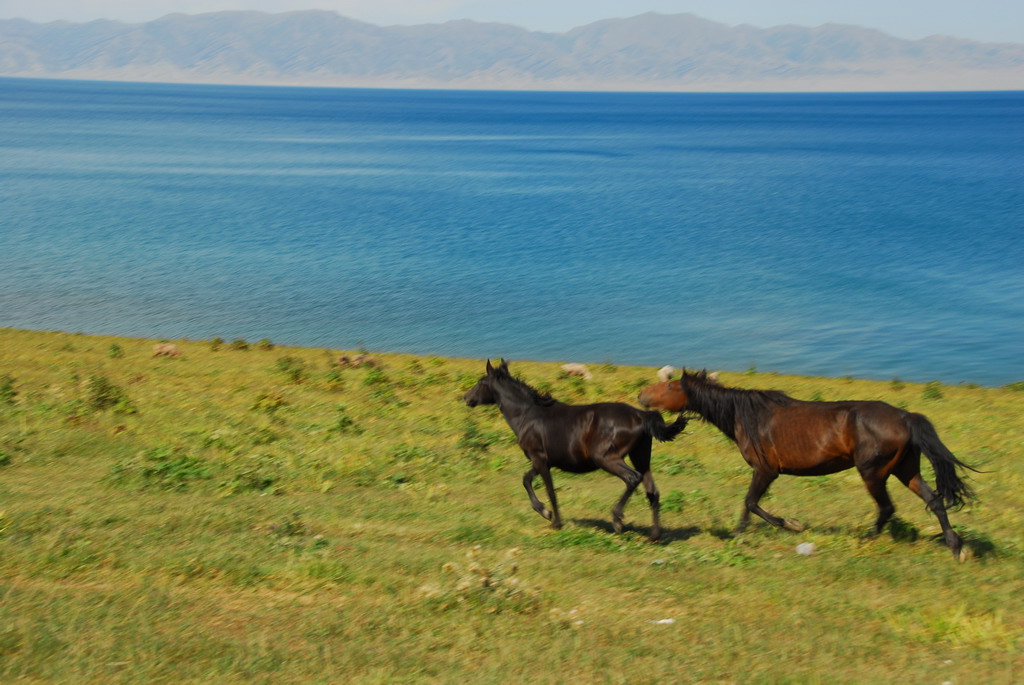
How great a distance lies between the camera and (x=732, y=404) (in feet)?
38.8

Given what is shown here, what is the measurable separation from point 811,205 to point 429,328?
172 ft

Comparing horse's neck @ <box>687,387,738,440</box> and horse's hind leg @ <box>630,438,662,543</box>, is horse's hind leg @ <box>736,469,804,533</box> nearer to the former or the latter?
horse's neck @ <box>687,387,738,440</box>

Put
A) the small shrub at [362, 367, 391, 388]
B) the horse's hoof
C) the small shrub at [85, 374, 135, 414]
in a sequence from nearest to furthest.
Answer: the horse's hoof
the small shrub at [85, 374, 135, 414]
the small shrub at [362, 367, 391, 388]

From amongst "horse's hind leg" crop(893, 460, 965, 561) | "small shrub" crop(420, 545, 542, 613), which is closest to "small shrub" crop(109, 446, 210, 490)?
"small shrub" crop(420, 545, 542, 613)

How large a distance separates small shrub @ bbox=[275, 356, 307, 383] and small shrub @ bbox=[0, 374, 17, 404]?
5772 mm

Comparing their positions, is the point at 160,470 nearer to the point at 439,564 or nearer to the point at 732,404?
the point at 439,564

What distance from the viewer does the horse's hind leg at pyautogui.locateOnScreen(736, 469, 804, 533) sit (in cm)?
1141

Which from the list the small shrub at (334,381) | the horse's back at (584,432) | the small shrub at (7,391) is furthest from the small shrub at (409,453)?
the small shrub at (7,391)

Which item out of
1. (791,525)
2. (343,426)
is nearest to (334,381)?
(343,426)

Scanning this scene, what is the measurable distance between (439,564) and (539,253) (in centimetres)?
5352

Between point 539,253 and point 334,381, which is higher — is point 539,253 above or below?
below

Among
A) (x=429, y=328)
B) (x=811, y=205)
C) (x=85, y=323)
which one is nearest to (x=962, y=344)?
(x=429, y=328)

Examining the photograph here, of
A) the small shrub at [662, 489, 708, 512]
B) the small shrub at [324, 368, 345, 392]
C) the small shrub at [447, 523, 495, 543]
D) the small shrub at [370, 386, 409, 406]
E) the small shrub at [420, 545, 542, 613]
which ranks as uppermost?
the small shrub at [420, 545, 542, 613]

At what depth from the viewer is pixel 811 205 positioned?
3329 inches
